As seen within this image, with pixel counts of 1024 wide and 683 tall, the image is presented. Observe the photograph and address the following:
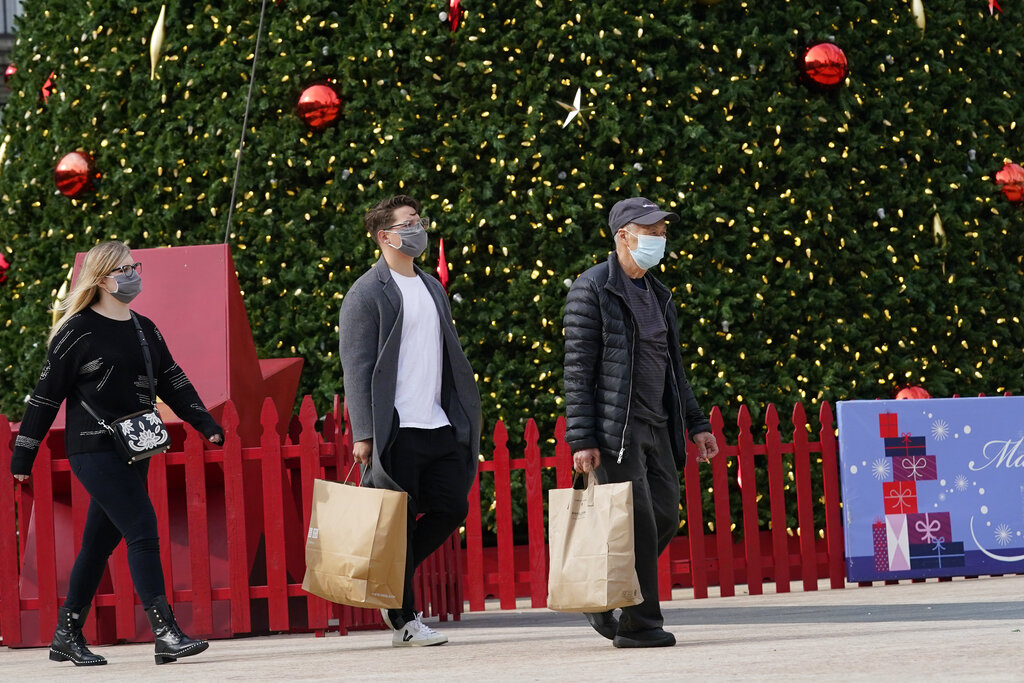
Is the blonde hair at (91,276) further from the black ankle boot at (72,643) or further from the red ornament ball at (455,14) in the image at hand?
the red ornament ball at (455,14)

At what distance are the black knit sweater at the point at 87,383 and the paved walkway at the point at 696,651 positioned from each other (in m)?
0.84

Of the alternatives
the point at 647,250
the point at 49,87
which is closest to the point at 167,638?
the point at 647,250

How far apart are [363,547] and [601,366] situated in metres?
1.08

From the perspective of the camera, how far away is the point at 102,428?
5.50m

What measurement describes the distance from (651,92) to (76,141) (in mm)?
3511

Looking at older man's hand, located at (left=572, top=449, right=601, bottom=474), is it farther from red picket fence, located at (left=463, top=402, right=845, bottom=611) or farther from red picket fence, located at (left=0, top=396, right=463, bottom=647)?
red picket fence, located at (left=463, top=402, right=845, bottom=611)

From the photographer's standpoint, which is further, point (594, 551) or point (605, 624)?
point (605, 624)

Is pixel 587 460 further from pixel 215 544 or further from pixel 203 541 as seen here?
pixel 215 544

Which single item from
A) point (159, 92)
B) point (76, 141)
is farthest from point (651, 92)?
point (76, 141)

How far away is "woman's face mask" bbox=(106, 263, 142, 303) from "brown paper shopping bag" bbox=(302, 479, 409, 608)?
110 centimetres

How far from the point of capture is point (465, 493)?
18.7 feet

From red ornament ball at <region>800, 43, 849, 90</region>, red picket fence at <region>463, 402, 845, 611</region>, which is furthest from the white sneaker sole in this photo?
red ornament ball at <region>800, 43, 849, 90</region>

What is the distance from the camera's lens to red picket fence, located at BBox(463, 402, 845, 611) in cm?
759

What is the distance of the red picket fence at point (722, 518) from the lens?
7590 mm
